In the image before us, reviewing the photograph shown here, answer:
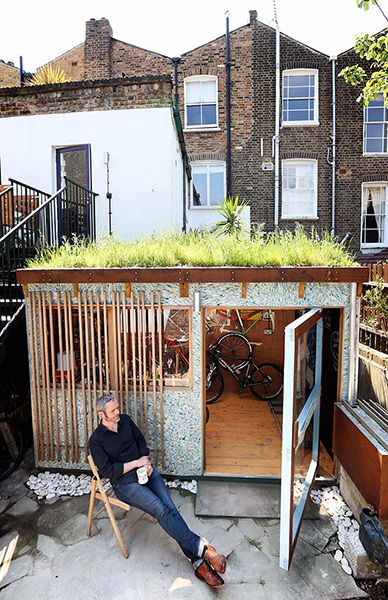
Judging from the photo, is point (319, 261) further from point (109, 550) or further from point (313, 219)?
point (313, 219)

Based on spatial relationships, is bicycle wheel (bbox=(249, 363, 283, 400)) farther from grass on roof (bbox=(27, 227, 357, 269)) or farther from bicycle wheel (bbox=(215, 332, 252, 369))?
grass on roof (bbox=(27, 227, 357, 269))

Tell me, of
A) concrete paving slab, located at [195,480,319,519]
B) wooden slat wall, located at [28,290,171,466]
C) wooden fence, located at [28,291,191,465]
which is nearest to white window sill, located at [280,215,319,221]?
wooden fence, located at [28,291,191,465]

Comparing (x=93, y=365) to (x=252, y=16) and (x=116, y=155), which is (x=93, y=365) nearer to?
(x=116, y=155)

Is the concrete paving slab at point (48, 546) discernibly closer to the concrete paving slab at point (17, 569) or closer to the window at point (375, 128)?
the concrete paving slab at point (17, 569)

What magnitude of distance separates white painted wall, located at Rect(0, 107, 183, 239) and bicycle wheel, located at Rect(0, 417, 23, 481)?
4.17m

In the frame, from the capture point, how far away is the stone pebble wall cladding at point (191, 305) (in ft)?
13.9

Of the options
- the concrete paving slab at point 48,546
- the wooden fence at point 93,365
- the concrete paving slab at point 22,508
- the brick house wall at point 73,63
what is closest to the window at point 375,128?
the brick house wall at point 73,63

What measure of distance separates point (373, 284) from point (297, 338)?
3785 millimetres

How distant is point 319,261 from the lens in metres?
4.26

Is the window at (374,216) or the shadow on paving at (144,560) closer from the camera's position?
the shadow on paving at (144,560)

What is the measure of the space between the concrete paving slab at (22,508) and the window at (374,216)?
43.7 feet

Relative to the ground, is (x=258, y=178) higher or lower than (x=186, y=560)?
higher

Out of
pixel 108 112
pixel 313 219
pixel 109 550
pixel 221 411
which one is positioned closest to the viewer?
pixel 109 550

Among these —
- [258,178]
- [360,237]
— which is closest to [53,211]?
[258,178]
